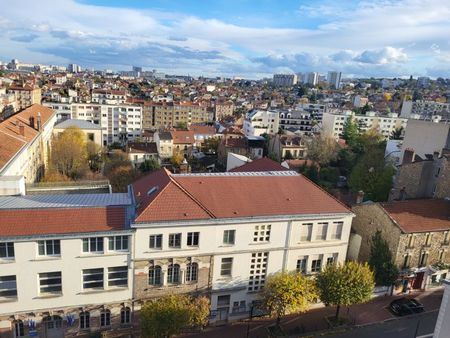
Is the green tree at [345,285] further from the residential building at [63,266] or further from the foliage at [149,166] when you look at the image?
the foliage at [149,166]

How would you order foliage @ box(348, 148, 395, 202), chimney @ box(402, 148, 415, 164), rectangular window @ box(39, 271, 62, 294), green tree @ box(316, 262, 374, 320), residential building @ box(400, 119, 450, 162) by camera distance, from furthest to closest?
residential building @ box(400, 119, 450, 162)
foliage @ box(348, 148, 395, 202)
chimney @ box(402, 148, 415, 164)
green tree @ box(316, 262, 374, 320)
rectangular window @ box(39, 271, 62, 294)

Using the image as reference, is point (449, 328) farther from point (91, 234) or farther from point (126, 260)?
point (91, 234)

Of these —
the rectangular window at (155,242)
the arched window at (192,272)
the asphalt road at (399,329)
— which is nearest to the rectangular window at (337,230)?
the asphalt road at (399,329)

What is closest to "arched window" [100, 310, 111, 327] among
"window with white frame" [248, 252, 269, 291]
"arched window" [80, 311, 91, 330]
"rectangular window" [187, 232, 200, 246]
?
"arched window" [80, 311, 91, 330]

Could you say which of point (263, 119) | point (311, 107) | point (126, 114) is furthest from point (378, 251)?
point (311, 107)

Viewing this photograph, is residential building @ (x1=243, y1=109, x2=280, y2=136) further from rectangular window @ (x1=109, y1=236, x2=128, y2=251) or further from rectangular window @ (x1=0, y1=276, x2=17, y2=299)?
rectangular window @ (x1=0, y1=276, x2=17, y2=299)

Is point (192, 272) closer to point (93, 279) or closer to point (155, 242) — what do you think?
point (155, 242)
